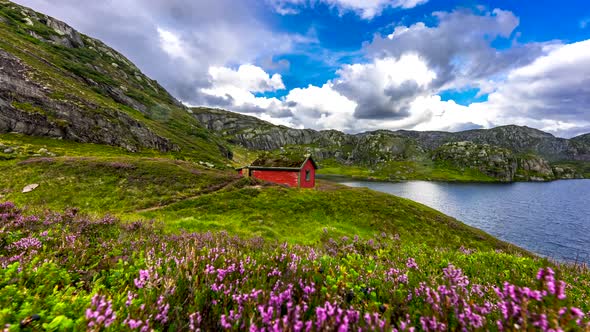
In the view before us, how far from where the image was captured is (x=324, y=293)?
279 cm

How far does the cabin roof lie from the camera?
4351 cm

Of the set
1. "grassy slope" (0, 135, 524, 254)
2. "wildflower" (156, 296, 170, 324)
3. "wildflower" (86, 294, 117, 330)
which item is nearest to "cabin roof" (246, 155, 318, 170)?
"grassy slope" (0, 135, 524, 254)

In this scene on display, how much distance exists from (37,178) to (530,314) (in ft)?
132

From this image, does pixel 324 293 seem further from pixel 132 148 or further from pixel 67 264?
pixel 132 148

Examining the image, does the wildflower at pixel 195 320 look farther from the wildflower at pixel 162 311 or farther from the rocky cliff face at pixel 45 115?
the rocky cliff face at pixel 45 115

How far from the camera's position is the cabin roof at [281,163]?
43.5 m

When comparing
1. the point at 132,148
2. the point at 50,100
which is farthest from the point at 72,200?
the point at 50,100

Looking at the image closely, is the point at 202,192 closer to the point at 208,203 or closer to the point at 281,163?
the point at 208,203

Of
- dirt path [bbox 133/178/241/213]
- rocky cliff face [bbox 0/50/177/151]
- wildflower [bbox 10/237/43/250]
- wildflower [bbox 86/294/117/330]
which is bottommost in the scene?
dirt path [bbox 133/178/241/213]

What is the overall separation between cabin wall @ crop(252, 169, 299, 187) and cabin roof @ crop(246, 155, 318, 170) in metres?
0.84

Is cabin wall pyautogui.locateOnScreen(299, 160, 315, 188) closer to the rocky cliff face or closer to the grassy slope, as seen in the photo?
the grassy slope

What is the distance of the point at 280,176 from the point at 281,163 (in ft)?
9.97

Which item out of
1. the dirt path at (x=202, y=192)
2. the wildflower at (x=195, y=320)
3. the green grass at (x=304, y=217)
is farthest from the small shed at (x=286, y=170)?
the wildflower at (x=195, y=320)

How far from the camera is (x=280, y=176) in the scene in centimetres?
4372
